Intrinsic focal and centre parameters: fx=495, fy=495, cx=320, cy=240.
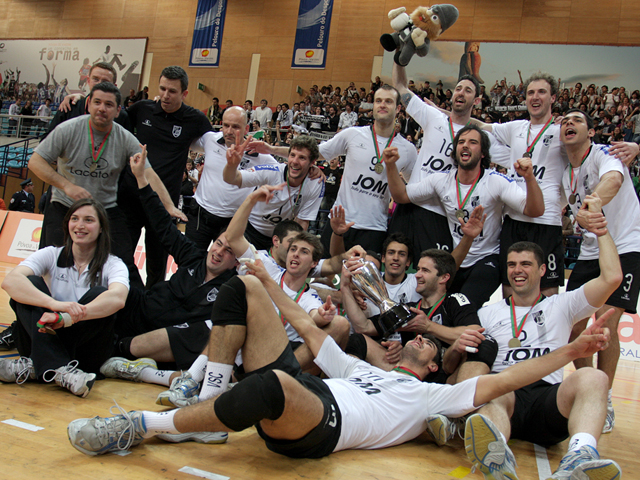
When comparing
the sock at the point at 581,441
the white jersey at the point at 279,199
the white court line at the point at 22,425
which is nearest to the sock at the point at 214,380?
the white court line at the point at 22,425

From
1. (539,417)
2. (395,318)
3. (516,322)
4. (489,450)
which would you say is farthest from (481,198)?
(489,450)

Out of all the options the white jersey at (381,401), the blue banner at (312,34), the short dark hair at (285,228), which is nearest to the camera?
the white jersey at (381,401)

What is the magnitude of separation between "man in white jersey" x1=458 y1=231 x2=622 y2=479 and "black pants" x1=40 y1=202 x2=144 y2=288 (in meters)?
3.13

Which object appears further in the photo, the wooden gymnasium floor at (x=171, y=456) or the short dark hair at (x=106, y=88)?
the short dark hair at (x=106, y=88)

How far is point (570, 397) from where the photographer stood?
2.84 meters

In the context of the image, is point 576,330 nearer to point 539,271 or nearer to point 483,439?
point 539,271

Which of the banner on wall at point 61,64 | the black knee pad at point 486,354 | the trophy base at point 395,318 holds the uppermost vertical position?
the banner on wall at point 61,64

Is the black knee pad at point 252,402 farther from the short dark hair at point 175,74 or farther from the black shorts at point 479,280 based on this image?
the short dark hair at point 175,74

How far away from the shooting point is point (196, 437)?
2.59 m

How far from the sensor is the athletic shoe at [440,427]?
281cm

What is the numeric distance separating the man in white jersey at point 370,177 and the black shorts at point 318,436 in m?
2.49

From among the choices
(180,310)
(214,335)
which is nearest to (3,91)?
(180,310)

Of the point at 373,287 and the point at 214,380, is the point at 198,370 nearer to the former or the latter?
the point at 214,380

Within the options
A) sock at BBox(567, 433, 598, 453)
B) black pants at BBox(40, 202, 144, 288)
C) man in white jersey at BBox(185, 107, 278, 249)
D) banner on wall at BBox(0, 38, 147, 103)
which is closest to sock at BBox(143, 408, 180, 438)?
sock at BBox(567, 433, 598, 453)
